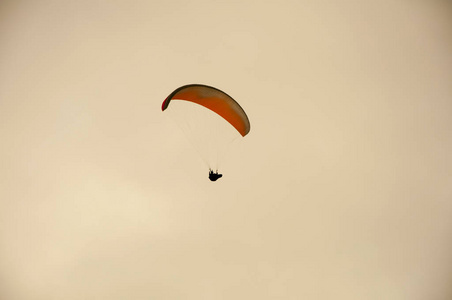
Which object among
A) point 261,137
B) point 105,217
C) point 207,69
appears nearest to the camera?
point 207,69

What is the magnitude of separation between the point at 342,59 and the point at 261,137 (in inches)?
99.6

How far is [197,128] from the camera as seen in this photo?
9.89 metres

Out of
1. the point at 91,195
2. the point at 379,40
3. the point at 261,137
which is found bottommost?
the point at 91,195

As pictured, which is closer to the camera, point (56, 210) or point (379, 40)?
point (379, 40)

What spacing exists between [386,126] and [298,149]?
7.02ft

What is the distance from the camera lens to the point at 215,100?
271 inches

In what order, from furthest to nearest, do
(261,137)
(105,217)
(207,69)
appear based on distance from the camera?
(105,217), (261,137), (207,69)

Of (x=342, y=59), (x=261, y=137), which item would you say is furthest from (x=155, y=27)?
(x=342, y=59)

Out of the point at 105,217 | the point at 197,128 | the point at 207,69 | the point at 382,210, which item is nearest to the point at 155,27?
the point at 207,69

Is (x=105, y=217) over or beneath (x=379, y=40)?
beneath

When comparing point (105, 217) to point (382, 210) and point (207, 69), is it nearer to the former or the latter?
point (207, 69)

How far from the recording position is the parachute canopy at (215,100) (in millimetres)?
6695

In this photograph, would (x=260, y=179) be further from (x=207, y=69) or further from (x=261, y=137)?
(x=207, y=69)

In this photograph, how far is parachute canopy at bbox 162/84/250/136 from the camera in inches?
264
